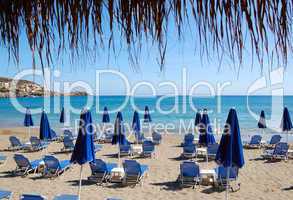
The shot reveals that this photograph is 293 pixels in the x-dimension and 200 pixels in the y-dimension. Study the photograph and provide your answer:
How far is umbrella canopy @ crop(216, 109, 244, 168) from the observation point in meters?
6.25

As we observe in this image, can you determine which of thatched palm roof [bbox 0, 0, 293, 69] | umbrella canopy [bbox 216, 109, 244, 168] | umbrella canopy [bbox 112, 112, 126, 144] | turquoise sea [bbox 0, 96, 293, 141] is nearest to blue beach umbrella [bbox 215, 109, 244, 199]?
umbrella canopy [bbox 216, 109, 244, 168]

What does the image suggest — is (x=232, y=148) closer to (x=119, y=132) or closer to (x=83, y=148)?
(x=83, y=148)

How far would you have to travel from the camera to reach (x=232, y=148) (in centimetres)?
630

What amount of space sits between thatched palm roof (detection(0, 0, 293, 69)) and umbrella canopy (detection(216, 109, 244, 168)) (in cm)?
478

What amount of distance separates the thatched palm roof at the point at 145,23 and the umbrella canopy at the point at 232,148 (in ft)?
15.7

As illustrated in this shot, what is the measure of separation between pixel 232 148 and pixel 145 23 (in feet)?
16.5

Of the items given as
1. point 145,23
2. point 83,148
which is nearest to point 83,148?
point 83,148

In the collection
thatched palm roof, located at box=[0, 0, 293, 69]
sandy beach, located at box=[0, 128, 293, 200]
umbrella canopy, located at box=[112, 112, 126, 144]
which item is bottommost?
sandy beach, located at box=[0, 128, 293, 200]

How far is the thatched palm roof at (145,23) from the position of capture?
1411 mm

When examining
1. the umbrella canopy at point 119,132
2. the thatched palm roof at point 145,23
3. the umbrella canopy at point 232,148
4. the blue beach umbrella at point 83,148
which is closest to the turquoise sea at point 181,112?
the umbrella canopy at point 119,132

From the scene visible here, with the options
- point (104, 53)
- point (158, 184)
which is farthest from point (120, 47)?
point (158, 184)

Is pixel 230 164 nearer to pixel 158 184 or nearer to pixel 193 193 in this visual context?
pixel 193 193

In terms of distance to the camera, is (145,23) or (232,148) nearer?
(145,23)

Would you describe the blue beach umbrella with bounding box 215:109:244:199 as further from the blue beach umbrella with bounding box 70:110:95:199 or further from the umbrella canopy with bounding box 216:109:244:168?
the blue beach umbrella with bounding box 70:110:95:199
